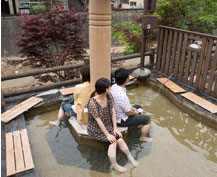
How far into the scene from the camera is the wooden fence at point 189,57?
4594mm

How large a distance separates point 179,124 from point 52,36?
148 inches

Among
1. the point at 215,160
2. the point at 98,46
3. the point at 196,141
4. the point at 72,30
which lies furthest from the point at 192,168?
the point at 72,30

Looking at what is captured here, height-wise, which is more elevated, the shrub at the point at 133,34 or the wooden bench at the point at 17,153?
the shrub at the point at 133,34

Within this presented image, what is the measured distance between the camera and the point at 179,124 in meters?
3.96

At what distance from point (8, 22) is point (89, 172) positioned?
12448 millimetres

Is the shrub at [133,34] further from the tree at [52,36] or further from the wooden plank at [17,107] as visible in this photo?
the wooden plank at [17,107]

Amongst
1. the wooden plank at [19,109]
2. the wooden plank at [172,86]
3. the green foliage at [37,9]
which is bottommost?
the wooden plank at [19,109]

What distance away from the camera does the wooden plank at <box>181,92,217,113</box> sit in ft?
13.3

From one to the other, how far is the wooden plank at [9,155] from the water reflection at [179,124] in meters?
2.63

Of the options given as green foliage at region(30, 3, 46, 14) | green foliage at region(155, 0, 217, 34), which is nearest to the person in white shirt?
green foliage at region(155, 0, 217, 34)

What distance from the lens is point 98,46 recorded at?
2814 mm

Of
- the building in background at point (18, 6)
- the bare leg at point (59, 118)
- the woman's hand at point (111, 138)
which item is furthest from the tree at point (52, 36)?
the building in background at point (18, 6)

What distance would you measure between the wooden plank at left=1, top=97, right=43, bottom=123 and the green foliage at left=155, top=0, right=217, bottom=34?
4655 mm

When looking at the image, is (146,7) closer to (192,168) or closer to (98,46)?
(98,46)
